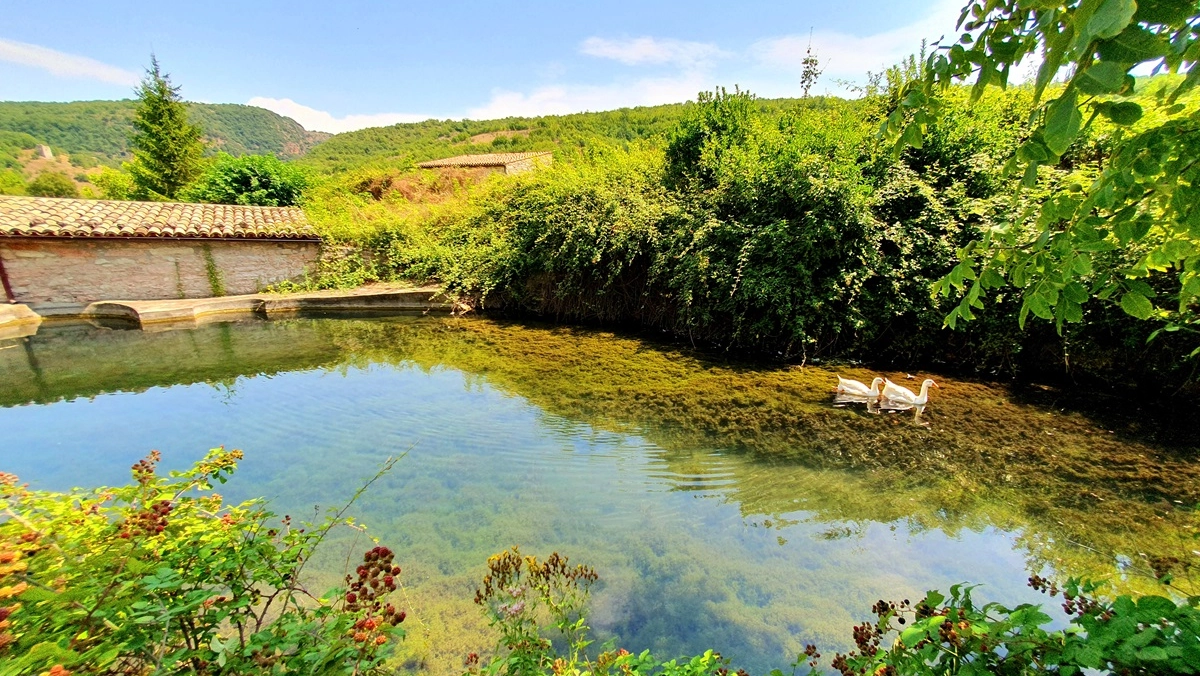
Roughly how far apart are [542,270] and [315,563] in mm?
8853

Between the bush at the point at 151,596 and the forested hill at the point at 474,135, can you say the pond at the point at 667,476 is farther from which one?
the forested hill at the point at 474,135

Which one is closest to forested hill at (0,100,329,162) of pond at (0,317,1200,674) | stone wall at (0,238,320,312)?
stone wall at (0,238,320,312)

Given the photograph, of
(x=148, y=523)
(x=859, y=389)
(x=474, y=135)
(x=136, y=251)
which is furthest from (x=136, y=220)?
(x=474, y=135)

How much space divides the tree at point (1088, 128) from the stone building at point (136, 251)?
16020 mm

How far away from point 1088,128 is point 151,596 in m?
2.77

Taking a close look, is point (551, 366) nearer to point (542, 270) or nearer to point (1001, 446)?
point (542, 270)

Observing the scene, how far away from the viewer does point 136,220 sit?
1227 cm

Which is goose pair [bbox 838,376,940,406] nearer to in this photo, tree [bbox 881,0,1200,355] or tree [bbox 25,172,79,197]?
tree [bbox 881,0,1200,355]

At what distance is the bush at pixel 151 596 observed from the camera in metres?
1.25

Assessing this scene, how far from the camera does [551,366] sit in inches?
292

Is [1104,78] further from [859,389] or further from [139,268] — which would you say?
[139,268]

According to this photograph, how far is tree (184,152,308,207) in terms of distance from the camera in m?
17.2

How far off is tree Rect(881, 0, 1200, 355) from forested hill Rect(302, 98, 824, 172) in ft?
111

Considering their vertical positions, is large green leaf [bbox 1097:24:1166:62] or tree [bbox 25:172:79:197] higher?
tree [bbox 25:172:79:197]
